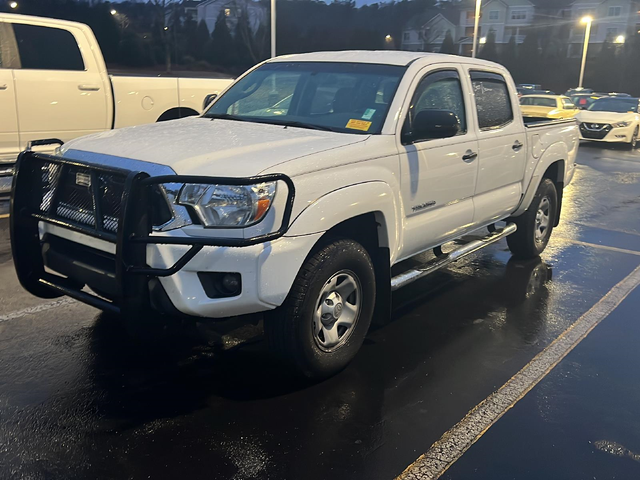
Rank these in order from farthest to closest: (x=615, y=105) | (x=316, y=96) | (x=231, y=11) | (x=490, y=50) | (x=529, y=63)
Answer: (x=529, y=63), (x=490, y=50), (x=615, y=105), (x=231, y=11), (x=316, y=96)

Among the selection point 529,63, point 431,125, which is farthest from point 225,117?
point 529,63

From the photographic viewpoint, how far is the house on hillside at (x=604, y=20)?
246 ft

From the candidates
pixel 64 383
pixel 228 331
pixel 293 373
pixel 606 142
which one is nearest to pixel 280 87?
pixel 228 331

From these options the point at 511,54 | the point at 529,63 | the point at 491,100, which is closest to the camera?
the point at 491,100

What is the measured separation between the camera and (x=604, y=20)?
Answer: 7981 centimetres

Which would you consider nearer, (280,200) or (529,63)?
(280,200)

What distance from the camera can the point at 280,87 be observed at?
201 inches

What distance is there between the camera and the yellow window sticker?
169 inches

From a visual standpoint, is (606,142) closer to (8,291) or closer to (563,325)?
(563,325)

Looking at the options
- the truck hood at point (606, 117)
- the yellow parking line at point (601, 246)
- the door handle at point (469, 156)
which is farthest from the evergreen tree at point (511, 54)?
the door handle at point (469, 156)

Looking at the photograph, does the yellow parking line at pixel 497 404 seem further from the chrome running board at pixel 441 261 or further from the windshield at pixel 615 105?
the windshield at pixel 615 105

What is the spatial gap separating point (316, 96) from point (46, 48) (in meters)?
5.18

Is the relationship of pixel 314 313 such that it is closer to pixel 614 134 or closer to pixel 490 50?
pixel 614 134

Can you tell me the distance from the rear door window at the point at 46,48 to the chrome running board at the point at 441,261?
5.87 m
